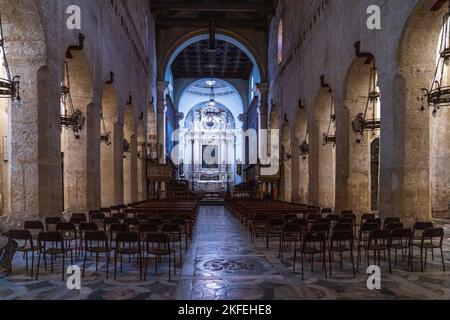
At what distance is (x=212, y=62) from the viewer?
39938mm

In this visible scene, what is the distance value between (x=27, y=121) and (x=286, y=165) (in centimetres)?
1643

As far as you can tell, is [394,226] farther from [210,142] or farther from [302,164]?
[210,142]

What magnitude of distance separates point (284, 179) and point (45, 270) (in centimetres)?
1819

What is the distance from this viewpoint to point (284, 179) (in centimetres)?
2400

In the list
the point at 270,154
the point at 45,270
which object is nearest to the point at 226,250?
the point at 45,270

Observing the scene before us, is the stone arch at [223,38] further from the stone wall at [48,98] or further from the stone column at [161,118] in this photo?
the stone wall at [48,98]

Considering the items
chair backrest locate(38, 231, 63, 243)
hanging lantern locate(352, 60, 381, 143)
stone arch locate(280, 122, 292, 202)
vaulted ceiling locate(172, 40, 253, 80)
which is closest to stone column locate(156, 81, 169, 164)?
vaulted ceiling locate(172, 40, 253, 80)

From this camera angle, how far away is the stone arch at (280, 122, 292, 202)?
23859 mm

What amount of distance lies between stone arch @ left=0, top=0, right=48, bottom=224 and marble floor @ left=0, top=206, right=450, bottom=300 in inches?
76.6

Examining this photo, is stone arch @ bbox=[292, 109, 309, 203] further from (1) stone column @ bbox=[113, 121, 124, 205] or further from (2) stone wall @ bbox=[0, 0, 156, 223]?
(2) stone wall @ bbox=[0, 0, 156, 223]

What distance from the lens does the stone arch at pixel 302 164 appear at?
2022 cm

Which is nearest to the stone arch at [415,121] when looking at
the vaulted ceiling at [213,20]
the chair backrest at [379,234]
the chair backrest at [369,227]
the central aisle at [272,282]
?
the chair backrest at [369,227]

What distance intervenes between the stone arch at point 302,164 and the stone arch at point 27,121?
1305 cm

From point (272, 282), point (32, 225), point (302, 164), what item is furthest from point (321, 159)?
point (32, 225)
